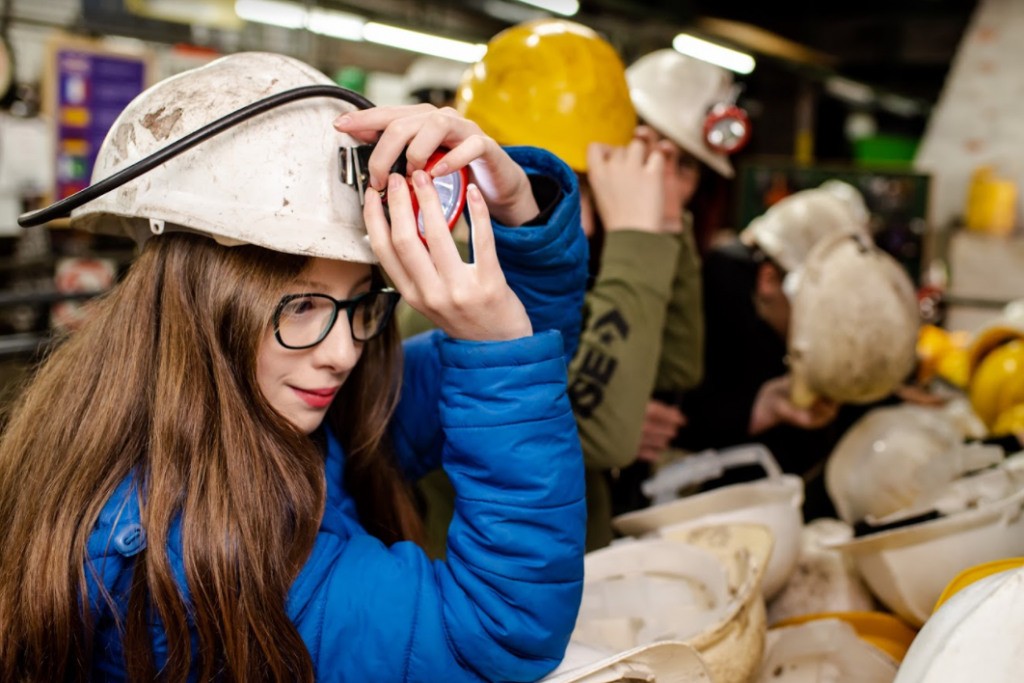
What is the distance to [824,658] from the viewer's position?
4.31 ft

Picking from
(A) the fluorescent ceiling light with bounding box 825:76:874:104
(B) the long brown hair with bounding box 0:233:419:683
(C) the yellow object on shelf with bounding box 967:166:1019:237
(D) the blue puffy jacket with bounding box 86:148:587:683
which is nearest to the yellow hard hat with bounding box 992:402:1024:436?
(D) the blue puffy jacket with bounding box 86:148:587:683

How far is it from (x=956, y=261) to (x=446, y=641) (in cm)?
650

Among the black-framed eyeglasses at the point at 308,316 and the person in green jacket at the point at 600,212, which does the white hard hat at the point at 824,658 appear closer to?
the person in green jacket at the point at 600,212

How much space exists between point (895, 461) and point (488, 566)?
1307 millimetres

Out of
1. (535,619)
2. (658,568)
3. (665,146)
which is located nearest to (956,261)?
(665,146)

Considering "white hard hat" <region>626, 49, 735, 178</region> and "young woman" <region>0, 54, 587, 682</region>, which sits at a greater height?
"white hard hat" <region>626, 49, 735, 178</region>

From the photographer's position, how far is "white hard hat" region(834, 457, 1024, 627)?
4.22ft

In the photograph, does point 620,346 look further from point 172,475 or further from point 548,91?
point 172,475

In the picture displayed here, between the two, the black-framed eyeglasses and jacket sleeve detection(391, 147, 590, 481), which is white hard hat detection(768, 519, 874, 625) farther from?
the black-framed eyeglasses

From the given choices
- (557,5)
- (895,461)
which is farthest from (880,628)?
(557,5)

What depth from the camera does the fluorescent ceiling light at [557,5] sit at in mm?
3598

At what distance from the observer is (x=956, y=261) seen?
247 inches

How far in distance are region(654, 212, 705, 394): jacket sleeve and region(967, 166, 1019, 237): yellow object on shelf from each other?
541 cm

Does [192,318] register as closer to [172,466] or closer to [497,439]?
[172,466]
